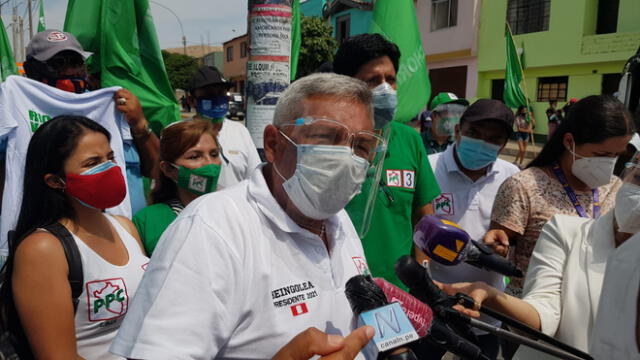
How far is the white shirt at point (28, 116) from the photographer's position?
2.67 m

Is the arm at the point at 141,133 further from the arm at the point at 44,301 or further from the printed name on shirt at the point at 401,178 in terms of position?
the printed name on shirt at the point at 401,178

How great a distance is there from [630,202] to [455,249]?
2.38 ft

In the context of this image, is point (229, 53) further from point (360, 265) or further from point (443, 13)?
point (360, 265)

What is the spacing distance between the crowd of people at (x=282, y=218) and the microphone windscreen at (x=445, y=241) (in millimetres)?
249

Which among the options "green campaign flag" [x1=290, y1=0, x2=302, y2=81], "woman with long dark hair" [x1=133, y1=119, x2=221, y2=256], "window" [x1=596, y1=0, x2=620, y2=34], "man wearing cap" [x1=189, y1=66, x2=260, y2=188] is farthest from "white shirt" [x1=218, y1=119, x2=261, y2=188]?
"window" [x1=596, y1=0, x2=620, y2=34]

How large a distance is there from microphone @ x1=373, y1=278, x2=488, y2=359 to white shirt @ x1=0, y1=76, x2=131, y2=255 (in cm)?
207

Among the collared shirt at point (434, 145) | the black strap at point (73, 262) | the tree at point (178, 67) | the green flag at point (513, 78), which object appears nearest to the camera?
the black strap at point (73, 262)

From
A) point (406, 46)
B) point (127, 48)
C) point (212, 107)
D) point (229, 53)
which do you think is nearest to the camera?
point (127, 48)

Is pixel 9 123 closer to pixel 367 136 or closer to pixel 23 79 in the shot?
pixel 23 79

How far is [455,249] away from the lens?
1727mm

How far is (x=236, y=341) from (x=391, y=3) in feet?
10.5

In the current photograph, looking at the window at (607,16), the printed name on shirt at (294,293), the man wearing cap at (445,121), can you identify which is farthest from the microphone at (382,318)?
the window at (607,16)

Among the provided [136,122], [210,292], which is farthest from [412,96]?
[210,292]

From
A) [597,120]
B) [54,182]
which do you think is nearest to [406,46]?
[597,120]
